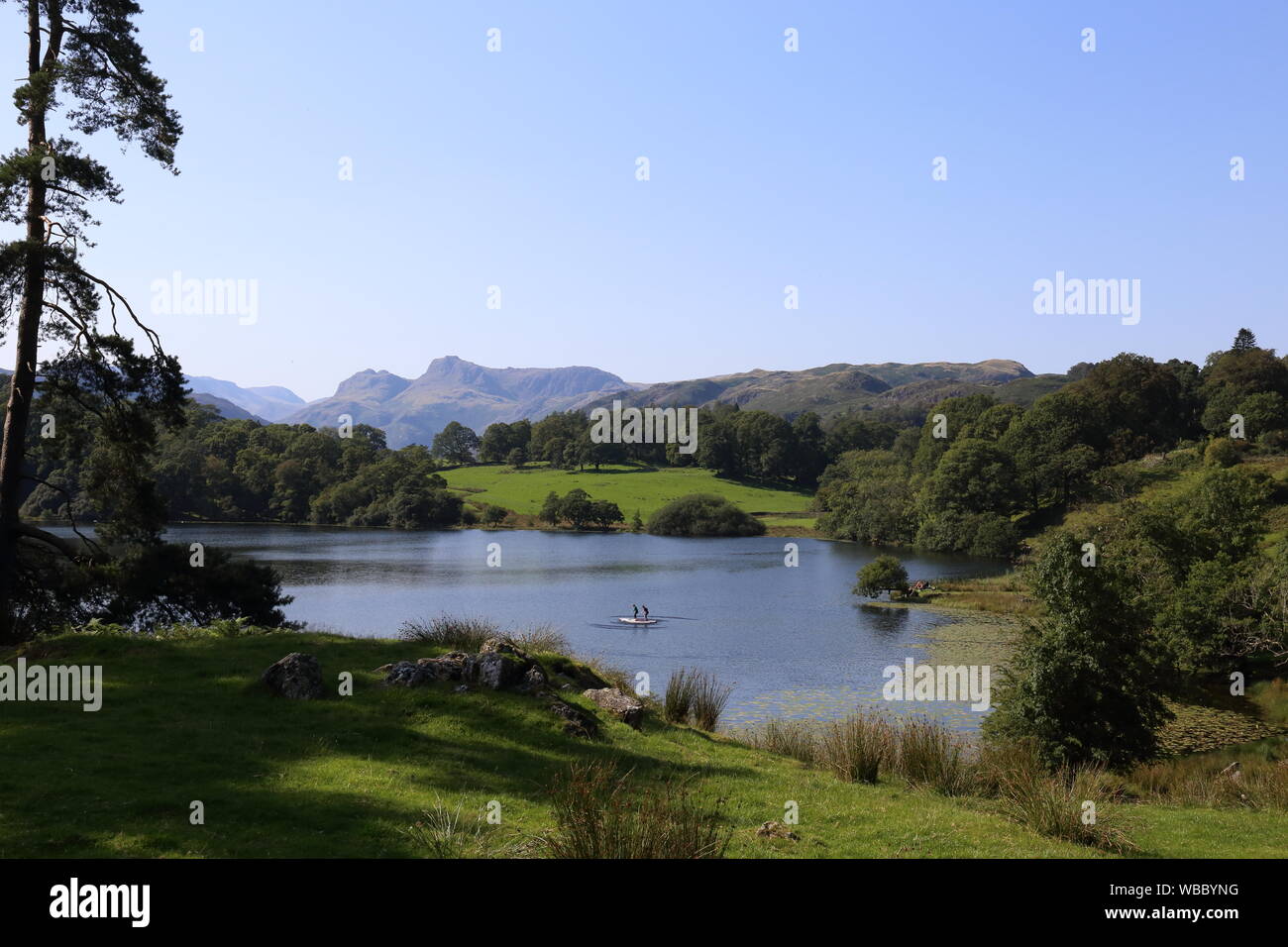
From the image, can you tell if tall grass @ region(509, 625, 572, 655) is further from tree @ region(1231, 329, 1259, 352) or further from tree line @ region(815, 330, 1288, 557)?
tree @ region(1231, 329, 1259, 352)

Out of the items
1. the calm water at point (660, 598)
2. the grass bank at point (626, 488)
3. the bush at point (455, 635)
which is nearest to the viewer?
the bush at point (455, 635)

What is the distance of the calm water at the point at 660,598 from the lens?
3374 cm

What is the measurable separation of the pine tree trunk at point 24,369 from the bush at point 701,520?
87892mm

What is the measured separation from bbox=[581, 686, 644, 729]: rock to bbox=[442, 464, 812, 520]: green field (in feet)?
306

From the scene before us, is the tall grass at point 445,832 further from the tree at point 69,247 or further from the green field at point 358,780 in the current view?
the tree at point 69,247

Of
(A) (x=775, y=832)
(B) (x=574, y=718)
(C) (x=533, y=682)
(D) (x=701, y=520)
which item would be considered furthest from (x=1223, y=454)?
(A) (x=775, y=832)

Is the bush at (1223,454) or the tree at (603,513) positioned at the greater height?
the bush at (1223,454)

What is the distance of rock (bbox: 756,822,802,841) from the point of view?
7742mm

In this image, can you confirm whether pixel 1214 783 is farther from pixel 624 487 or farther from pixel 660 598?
pixel 624 487

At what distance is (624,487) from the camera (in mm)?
118375

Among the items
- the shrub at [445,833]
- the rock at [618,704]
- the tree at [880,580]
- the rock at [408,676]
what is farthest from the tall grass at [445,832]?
the tree at [880,580]

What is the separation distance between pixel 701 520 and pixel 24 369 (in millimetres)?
88710
